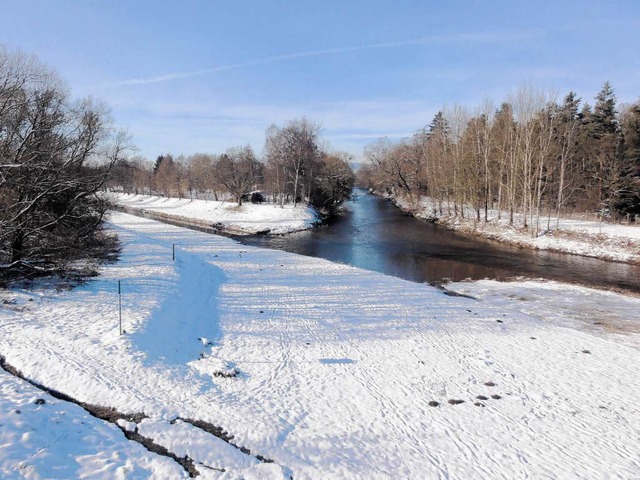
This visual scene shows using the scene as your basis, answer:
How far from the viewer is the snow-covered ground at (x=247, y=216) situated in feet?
140

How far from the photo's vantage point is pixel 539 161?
114ft

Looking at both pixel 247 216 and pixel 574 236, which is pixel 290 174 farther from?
pixel 574 236

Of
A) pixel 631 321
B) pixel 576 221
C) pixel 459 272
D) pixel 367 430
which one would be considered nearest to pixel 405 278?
pixel 459 272

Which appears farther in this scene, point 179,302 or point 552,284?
point 552,284

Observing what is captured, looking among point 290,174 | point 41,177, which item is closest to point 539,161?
point 290,174

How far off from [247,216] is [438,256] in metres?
27.7

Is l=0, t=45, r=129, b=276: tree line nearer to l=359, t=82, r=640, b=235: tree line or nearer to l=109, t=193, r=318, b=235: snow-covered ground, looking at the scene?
l=109, t=193, r=318, b=235: snow-covered ground

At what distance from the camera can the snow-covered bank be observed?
90.6ft

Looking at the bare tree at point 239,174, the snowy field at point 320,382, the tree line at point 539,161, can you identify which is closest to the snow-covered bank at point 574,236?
the tree line at point 539,161

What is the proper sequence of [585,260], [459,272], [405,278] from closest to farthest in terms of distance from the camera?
1. [405,278]
2. [459,272]
3. [585,260]

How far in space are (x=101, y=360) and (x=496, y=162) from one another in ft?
148

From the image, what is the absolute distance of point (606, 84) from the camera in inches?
1774

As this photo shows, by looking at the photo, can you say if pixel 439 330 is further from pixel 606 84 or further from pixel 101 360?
pixel 606 84

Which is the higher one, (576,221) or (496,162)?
(496,162)
